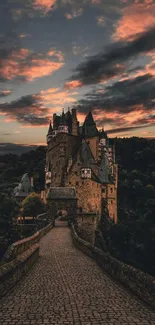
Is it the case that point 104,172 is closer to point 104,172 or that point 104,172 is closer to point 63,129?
point 104,172

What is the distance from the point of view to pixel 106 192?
3103 inches

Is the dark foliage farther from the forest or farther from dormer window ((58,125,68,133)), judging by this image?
dormer window ((58,125,68,133))

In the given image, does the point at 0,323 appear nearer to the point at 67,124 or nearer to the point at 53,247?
the point at 53,247

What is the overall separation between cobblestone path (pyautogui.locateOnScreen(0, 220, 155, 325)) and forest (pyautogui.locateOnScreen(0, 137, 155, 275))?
31.8 m

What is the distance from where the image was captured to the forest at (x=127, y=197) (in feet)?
215

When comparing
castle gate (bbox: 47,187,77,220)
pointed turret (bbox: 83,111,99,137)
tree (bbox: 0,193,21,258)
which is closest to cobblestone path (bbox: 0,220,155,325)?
tree (bbox: 0,193,21,258)

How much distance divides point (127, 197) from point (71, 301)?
9651 cm

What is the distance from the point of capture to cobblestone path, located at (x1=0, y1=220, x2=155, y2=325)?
890 centimetres

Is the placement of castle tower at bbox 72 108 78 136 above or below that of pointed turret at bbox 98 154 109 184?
above

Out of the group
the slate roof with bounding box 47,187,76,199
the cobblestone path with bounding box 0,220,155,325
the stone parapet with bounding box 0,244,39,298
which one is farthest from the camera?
the slate roof with bounding box 47,187,76,199

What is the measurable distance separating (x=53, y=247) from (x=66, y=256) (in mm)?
4613

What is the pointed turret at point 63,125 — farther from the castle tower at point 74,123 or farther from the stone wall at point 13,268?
the stone wall at point 13,268

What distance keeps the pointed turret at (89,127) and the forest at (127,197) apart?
68.2 ft

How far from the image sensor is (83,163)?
243ft
